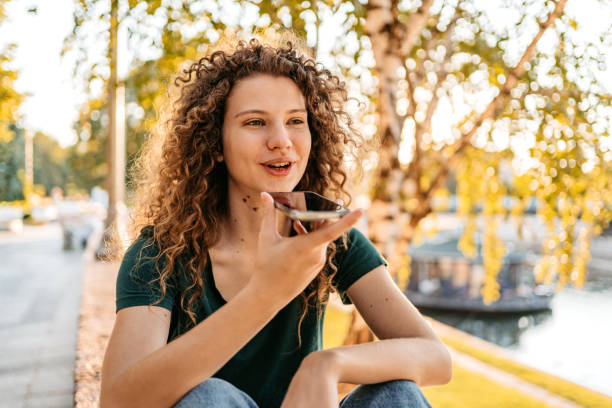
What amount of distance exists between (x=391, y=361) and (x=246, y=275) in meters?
0.55

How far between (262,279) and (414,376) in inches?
25.3

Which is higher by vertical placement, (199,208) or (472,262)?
(199,208)

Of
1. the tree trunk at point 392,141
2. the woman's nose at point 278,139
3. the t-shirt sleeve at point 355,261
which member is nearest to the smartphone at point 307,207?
the woman's nose at point 278,139

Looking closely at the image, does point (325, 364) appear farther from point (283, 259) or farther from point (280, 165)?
point (280, 165)

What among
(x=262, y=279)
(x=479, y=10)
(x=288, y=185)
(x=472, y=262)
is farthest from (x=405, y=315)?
(x=472, y=262)

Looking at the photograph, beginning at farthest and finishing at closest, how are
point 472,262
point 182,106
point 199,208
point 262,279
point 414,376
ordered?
point 472,262, point 182,106, point 199,208, point 414,376, point 262,279

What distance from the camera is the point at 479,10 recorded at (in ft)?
10.6

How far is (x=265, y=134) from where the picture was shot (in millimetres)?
1648

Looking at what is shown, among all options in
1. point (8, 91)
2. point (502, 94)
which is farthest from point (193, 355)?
point (8, 91)

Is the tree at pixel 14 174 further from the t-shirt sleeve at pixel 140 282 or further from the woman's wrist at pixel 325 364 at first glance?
the woman's wrist at pixel 325 364

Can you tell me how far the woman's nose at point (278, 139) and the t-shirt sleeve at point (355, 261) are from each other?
0.44 meters

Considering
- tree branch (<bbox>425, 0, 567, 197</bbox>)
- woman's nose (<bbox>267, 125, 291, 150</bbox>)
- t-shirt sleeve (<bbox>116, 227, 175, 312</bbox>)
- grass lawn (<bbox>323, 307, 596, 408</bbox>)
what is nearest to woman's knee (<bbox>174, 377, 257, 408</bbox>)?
t-shirt sleeve (<bbox>116, 227, 175, 312</bbox>)

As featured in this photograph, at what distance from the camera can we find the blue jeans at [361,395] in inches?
51.6

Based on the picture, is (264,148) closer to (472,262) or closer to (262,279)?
(262,279)
